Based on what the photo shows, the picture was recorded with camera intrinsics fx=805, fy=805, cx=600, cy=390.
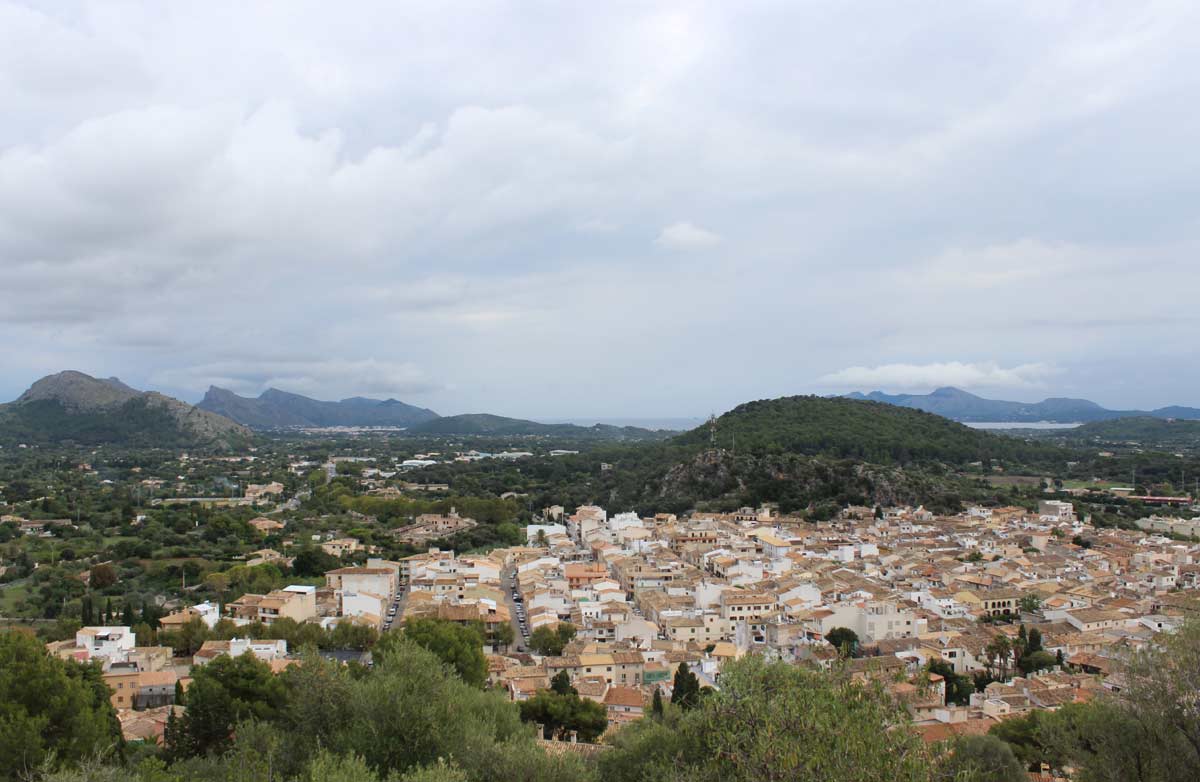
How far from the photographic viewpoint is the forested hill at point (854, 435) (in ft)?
236

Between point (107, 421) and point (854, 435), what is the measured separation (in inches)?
4817

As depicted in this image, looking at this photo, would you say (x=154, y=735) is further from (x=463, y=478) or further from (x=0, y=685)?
(x=463, y=478)

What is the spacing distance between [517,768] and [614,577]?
2895 cm

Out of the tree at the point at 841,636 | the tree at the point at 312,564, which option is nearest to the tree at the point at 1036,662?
the tree at the point at 841,636

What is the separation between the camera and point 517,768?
10.2m

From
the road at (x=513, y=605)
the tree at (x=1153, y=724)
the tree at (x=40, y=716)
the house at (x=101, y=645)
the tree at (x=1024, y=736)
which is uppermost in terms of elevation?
the tree at (x=1153, y=724)

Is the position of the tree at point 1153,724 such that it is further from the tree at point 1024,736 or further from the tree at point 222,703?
the tree at point 222,703

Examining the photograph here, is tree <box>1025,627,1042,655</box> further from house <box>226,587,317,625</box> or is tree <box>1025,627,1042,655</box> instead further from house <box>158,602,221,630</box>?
house <box>158,602,221,630</box>

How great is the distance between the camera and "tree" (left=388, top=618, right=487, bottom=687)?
62.7 feet

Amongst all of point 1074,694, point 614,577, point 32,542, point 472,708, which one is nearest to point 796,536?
point 614,577

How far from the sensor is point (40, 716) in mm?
12844

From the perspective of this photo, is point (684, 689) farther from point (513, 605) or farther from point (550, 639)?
point (513, 605)

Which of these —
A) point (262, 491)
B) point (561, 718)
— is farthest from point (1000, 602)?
point (262, 491)

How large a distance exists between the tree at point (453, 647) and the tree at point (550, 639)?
20.4ft
